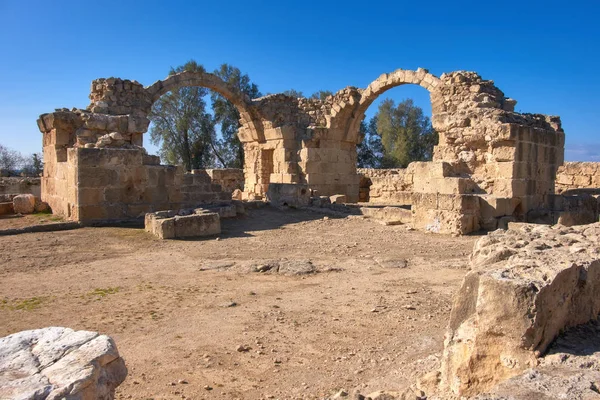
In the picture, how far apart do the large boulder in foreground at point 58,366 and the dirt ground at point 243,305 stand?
80cm

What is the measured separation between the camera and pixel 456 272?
216 inches

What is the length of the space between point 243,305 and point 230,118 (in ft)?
84.0

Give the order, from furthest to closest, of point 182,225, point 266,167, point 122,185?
1. point 266,167
2. point 122,185
3. point 182,225

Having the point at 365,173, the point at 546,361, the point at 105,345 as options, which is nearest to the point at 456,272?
the point at 546,361

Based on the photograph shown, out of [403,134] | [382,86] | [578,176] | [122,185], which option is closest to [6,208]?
Answer: [122,185]

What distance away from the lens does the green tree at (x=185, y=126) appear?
27.9 meters

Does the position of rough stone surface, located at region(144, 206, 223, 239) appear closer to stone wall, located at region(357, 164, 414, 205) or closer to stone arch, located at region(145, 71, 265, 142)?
stone arch, located at region(145, 71, 265, 142)

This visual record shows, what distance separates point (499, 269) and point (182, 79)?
1316cm

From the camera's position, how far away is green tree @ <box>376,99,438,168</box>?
31.4m

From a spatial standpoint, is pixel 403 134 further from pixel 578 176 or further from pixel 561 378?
pixel 561 378

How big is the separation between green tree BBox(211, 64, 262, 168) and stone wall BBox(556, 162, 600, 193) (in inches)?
706

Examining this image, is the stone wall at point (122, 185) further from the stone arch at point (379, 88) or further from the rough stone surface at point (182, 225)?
the stone arch at point (379, 88)

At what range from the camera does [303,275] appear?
5496 mm

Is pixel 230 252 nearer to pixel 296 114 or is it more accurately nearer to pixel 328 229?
pixel 328 229
